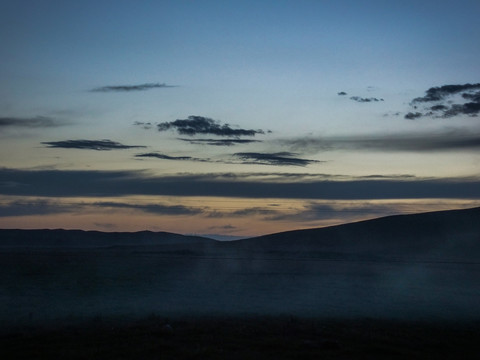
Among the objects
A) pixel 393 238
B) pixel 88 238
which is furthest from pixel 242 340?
pixel 88 238

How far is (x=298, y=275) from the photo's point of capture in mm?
47719

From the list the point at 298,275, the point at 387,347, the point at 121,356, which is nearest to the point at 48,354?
the point at 121,356

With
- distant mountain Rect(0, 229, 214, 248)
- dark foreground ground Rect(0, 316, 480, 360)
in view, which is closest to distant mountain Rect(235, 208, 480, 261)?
distant mountain Rect(0, 229, 214, 248)

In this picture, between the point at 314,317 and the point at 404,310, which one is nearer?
the point at 314,317

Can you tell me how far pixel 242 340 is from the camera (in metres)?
19.6

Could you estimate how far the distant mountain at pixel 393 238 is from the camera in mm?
88019

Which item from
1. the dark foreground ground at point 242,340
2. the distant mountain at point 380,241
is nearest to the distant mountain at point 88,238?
the distant mountain at point 380,241

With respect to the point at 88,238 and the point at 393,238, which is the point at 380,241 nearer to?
the point at 393,238

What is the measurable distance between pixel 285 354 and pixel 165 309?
1111 cm

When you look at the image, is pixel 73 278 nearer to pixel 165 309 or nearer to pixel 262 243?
pixel 165 309

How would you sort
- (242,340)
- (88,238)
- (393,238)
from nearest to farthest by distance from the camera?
1. (242,340)
2. (393,238)
3. (88,238)

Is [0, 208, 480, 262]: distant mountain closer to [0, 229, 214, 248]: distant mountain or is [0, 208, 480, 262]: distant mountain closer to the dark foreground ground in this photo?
[0, 229, 214, 248]: distant mountain

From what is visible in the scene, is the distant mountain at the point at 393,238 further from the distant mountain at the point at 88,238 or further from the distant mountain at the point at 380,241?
the distant mountain at the point at 88,238

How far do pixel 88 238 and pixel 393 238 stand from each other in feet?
312
